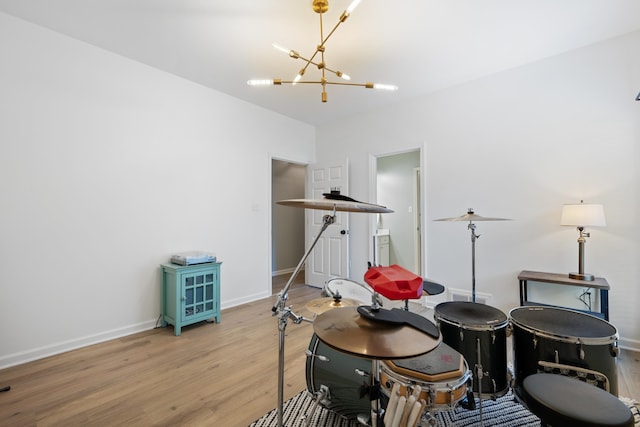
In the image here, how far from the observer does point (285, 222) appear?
19.1ft

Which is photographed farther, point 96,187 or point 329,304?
point 96,187

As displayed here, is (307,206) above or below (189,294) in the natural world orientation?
above

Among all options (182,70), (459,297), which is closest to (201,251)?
(182,70)

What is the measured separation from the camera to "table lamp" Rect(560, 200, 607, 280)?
91.7 inches

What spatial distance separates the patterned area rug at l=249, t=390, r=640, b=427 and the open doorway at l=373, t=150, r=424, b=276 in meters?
3.30

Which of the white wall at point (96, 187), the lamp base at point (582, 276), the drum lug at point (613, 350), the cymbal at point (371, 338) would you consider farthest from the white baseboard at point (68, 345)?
the lamp base at point (582, 276)

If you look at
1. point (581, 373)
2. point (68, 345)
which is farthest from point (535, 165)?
point (68, 345)

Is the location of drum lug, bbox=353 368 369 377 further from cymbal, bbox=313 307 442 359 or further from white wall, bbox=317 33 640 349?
white wall, bbox=317 33 640 349

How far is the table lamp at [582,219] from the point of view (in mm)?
2330

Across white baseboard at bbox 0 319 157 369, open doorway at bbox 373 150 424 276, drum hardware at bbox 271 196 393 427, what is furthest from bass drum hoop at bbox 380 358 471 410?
open doorway at bbox 373 150 424 276

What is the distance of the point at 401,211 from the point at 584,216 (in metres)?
2.99

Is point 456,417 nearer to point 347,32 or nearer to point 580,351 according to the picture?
point 580,351

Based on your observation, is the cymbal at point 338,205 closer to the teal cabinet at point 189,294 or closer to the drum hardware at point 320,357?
the drum hardware at point 320,357

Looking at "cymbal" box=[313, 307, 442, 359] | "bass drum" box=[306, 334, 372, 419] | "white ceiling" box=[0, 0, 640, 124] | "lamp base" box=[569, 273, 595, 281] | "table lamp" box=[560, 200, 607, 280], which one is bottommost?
"bass drum" box=[306, 334, 372, 419]
